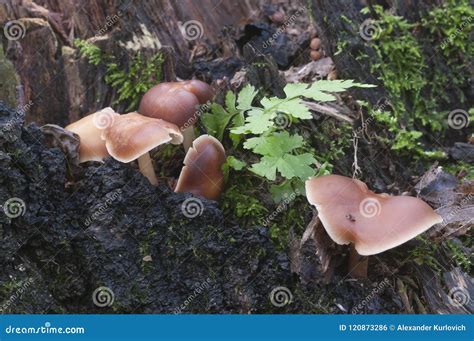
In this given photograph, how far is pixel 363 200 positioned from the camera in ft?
14.2

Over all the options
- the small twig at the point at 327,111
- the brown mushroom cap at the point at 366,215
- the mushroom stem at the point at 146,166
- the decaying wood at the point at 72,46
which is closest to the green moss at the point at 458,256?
the brown mushroom cap at the point at 366,215

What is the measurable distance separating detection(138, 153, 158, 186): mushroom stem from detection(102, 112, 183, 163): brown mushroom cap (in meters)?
0.34

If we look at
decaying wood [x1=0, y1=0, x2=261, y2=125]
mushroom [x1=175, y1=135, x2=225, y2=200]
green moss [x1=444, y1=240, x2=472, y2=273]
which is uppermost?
decaying wood [x1=0, y1=0, x2=261, y2=125]

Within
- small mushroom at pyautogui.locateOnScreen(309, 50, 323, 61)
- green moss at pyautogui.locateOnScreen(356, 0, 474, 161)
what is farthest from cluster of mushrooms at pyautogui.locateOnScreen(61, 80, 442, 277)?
green moss at pyautogui.locateOnScreen(356, 0, 474, 161)

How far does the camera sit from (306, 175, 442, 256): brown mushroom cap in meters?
4.09

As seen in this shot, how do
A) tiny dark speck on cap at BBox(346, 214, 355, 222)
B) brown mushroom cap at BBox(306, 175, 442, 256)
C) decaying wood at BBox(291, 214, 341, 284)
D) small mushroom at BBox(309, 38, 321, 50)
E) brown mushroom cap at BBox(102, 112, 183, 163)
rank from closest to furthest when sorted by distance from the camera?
1. brown mushroom cap at BBox(306, 175, 442, 256)
2. tiny dark speck on cap at BBox(346, 214, 355, 222)
3. decaying wood at BBox(291, 214, 341, 284)
4. brown mushroom cap at BBox(102, 112, 183, 163)
5. small mushroom at BBox(309, 38, 321, 50)

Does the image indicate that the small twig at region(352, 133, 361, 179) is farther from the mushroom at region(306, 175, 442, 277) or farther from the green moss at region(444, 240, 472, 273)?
the green moss at region(444, 240, 472, 273)

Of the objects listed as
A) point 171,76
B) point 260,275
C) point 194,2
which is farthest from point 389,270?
point 194,2

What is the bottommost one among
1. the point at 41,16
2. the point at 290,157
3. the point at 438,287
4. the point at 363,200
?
the point at 438,287

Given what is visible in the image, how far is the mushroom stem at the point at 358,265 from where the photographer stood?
14.8 feet

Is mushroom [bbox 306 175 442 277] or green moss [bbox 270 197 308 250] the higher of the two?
mushroom [bbox 306 175 442 277]
